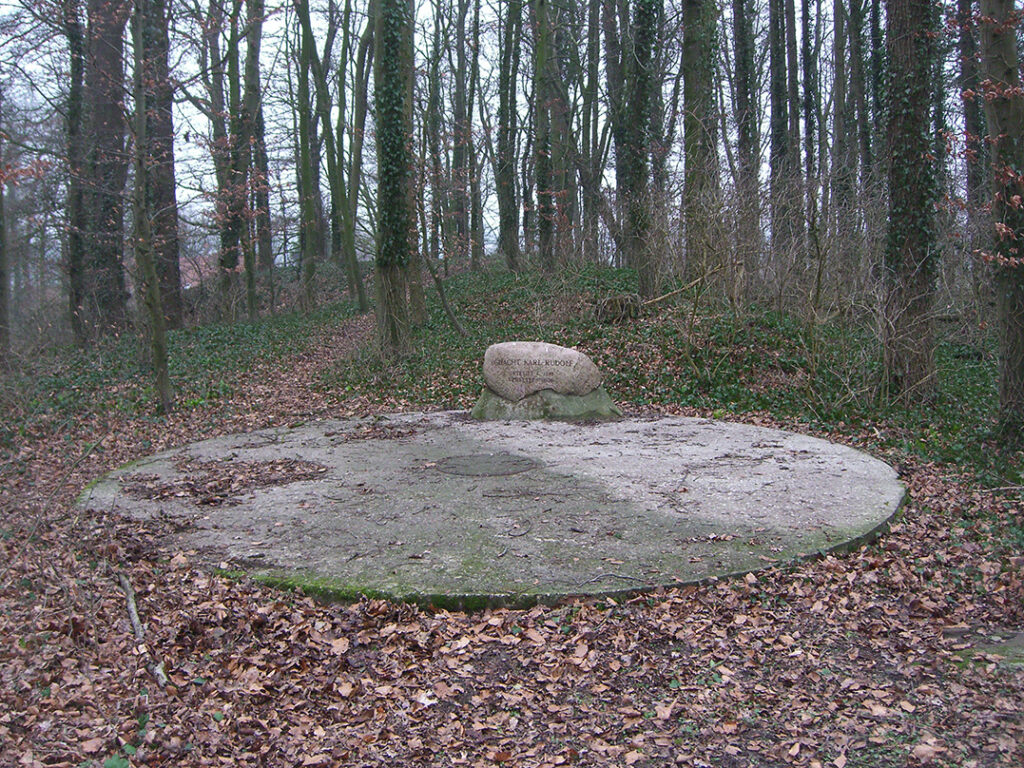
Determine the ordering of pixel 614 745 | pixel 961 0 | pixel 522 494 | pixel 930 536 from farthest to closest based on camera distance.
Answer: pixel 961 0 < pixel 522 494 < pixel 930 536 < pixel 614 745

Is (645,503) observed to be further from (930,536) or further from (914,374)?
(914,374)

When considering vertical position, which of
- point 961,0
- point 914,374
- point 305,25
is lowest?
point 914,374

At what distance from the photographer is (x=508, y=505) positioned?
6.27 m

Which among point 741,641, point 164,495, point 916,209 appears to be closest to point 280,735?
point 741,641

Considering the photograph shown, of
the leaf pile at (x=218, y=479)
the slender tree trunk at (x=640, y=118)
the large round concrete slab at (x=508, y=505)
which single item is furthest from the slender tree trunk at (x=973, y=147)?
the leaf pile at (x=218, y=479)

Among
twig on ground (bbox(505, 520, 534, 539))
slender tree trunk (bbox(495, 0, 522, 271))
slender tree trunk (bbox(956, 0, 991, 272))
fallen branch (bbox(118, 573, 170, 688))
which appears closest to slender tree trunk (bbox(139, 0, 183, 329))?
fallen branch (bbox(118, 573, 170, 688))

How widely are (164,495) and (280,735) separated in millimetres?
3951

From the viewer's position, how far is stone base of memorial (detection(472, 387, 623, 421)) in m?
10.1

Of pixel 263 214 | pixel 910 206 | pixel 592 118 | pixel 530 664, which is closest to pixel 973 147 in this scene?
pixel 910 206

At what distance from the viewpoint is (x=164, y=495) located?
698cm

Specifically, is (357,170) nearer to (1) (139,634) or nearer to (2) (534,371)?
(2) (534,371)

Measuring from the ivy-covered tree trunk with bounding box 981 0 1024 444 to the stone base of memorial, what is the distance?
4360mm

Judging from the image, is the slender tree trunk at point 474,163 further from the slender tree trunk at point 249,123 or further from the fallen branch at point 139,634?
the fallen branch at point 139,634

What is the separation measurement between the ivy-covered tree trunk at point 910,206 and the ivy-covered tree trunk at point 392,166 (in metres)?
7.93
